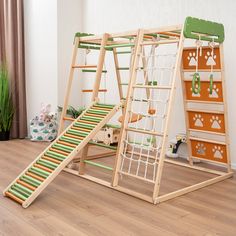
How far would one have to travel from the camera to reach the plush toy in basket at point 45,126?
5250 millimetres

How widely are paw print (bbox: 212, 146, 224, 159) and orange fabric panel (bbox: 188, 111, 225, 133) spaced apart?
0.62 feet

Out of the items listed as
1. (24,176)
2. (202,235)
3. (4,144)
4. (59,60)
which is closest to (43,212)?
(24,176)

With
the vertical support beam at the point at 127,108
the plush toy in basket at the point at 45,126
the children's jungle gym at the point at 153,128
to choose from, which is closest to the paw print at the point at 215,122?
the children's jungle gym at the point at 153,128

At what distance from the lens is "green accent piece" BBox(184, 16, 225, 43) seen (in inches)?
112

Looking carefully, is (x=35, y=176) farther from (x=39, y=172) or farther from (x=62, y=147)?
(x=62, y=147)

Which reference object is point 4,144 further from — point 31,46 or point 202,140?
point 202,140

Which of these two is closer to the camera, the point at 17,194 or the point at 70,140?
the point at 17,194

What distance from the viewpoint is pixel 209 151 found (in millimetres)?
3656

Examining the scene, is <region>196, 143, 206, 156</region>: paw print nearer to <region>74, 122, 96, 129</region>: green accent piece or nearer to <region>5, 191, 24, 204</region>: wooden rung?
<region>74, 122, 96, 129</region>: green accent piece

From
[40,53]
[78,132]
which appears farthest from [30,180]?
[40,53]

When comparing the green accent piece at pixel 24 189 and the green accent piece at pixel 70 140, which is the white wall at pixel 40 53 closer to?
the green accent piece at pixel 70 140

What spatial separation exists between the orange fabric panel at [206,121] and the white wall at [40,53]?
243cm

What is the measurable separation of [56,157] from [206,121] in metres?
1.63

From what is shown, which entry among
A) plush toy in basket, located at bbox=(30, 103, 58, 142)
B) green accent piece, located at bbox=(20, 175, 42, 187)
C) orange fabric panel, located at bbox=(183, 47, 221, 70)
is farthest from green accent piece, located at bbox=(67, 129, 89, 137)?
plush toy in basket, located at bbox=(30, 103, 58, 142)
